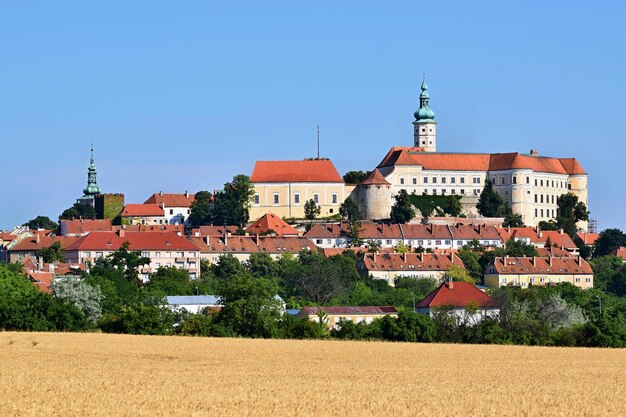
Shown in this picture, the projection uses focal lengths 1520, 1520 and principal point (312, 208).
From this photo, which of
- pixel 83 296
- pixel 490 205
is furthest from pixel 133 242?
pixel 83 296

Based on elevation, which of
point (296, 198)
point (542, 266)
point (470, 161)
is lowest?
point (542, 266)

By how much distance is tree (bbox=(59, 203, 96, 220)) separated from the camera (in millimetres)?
140125

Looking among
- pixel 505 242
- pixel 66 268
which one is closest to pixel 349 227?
pixel 505 242

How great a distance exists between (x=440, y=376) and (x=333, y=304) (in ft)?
190

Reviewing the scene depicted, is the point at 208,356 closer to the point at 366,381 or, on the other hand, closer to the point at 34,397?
the point at 366,381

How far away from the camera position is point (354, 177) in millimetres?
134250

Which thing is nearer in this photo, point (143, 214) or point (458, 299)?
point (458, 299)

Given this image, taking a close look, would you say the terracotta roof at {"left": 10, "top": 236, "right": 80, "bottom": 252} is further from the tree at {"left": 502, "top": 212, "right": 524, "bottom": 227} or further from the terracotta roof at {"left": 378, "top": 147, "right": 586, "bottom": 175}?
the tree at {"left": 502, "top": 212, "right": 524, "bottom": 227}

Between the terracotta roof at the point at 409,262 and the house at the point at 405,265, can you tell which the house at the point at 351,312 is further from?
the terracotta roof at the point at 409,262

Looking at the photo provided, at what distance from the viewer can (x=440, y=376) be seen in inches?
1245

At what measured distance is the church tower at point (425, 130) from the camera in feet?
493

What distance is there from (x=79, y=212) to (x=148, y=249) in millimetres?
38351

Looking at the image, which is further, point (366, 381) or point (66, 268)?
point (66, 268)

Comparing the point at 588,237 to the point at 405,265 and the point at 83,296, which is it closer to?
the point at 405,265
